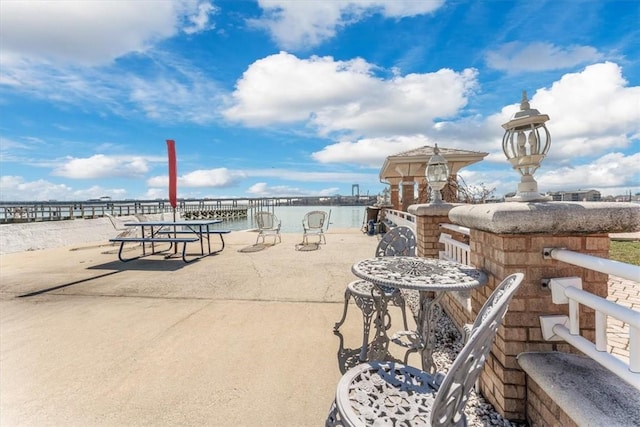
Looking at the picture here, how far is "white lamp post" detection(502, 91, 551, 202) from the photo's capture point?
183cm

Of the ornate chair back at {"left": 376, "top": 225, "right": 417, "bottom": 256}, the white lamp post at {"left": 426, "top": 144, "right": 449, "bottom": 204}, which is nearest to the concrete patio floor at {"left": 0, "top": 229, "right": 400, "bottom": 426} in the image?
the ornate chair back at {"left": 376, "top": 225, "right": 417, "bottom": 256}

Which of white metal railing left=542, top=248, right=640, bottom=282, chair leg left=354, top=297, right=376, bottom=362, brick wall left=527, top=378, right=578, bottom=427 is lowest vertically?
brick wall left=527, top=378, right=578, bottom=427

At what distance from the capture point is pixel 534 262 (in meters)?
1.54

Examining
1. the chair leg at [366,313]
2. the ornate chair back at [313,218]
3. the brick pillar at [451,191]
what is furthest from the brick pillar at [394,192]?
the chair leg at [366,313]

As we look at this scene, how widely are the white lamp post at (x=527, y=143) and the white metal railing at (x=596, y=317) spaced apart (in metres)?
0.51

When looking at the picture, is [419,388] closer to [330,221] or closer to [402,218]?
[402,218]

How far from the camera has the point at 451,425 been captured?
98cm

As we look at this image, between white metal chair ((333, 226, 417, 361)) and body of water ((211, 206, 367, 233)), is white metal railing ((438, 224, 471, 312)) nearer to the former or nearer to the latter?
white metal chair ((333, 226, 417, 361))

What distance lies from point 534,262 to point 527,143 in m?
0.83

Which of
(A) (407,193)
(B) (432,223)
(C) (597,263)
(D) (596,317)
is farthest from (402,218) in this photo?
(C) (597,263)

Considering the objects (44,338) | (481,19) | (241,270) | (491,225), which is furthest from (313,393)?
(481,19)

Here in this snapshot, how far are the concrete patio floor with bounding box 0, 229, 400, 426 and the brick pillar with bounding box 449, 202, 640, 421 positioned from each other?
1.07 meters

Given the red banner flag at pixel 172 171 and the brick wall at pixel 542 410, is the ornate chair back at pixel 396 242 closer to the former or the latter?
the brick wall at pixel 542 410

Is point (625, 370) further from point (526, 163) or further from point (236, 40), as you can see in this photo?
point (236, 40)
